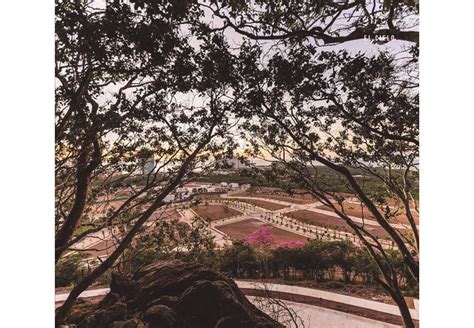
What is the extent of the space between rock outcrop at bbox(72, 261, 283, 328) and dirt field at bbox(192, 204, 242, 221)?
1.07 feet

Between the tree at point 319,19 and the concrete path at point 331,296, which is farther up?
the tree at point 319,19

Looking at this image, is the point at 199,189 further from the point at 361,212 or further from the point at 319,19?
the point at 319,19

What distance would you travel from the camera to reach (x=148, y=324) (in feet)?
6.39

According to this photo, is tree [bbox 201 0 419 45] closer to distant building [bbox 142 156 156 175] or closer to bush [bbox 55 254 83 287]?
distant building [bbox 142 156 156 175]

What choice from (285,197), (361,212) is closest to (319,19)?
(285,197)

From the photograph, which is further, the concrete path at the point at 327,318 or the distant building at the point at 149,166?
the distant building at the point at 149,166

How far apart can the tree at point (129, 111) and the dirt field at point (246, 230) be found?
407 millimetres

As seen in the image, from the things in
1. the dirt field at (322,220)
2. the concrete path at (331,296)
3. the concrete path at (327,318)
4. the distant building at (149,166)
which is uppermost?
the distant building at (149,166)

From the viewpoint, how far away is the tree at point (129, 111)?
81.2 inches

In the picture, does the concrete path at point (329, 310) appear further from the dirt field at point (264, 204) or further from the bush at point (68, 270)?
the bush at point (68, 270)

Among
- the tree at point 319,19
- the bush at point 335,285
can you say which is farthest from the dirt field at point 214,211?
the tree at point 319,19
